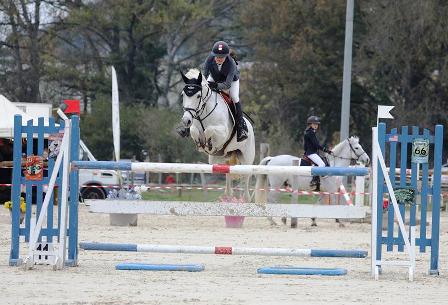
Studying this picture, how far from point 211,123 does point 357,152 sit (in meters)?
7.85

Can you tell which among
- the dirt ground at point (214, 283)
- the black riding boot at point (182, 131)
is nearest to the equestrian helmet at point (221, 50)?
the black riding boot at point (182, 131)

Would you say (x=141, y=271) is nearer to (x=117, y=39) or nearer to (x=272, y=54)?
(x=272, y=54)

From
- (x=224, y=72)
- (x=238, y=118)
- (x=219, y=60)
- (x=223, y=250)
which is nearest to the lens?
(x=223, y=250)

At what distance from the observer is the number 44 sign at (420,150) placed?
1046 centimetres

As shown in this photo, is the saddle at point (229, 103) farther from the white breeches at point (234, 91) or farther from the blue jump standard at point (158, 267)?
the blue jump standard at point (158, 267)

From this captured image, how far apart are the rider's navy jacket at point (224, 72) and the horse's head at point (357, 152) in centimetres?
727

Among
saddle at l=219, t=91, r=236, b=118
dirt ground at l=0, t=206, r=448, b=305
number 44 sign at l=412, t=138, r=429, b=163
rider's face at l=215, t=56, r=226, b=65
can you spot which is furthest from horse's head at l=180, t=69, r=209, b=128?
number 44 sign at l=412, t=138, r=429, b=163

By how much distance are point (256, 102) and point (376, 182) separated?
1317 inches

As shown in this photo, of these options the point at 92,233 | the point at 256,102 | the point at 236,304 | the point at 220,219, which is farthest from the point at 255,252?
the point at 256,102

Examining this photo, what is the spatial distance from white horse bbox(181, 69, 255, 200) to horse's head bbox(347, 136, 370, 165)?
21.7 feet

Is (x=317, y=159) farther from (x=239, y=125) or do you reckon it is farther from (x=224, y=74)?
(x=224, y=74)

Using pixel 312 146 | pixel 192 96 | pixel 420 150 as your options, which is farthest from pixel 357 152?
pixel 420 150

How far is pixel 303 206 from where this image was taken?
10312 millimetres

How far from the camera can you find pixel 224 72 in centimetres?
1325
